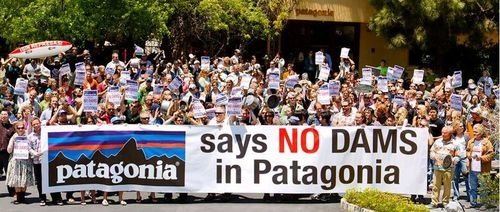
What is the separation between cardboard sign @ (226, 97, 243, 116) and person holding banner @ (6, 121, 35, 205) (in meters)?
3.23

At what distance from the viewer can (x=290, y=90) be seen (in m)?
19.1

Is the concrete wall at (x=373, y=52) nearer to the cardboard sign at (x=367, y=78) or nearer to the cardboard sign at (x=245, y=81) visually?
the cardboard sign at (x=245, y=81)

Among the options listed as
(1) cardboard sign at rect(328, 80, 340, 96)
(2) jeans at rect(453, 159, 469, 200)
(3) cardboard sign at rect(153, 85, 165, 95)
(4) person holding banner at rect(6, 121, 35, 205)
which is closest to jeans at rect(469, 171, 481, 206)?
(2) jeans at rect(453, 159, 469, 200)

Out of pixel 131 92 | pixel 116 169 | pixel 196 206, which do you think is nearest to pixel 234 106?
pixel 196 206

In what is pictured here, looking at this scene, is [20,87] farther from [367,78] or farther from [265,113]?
[367,78]

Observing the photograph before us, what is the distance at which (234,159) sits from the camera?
49.5 feet

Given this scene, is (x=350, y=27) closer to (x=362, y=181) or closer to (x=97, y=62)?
(x=97, y=62)

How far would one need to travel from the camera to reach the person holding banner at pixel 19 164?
48.2 feet

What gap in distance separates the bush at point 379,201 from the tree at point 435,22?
17261mm

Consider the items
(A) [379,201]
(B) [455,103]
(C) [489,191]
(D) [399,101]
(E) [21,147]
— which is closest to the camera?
(C) [489,191]

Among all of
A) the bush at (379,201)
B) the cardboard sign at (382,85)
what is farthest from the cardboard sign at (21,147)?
the cardboard sign at (382,85)

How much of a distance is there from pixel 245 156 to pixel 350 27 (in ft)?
75.7

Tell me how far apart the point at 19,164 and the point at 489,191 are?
23.8 feet

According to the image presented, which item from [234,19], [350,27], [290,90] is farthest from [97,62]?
[350,27]
